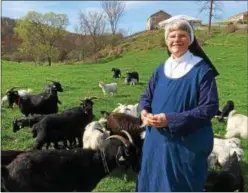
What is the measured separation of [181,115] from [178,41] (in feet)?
1.88

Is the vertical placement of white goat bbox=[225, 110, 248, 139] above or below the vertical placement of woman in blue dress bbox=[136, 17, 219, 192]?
below

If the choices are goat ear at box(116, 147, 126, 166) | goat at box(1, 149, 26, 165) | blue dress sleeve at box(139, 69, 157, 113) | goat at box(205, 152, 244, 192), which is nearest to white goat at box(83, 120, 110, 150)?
goat ear at box(116, 147, 126, 166)

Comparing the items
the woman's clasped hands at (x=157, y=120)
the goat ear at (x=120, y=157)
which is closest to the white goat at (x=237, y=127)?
the goat ear at (x=120, y=157)

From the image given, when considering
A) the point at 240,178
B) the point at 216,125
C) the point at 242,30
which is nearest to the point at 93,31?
the point at 242,30

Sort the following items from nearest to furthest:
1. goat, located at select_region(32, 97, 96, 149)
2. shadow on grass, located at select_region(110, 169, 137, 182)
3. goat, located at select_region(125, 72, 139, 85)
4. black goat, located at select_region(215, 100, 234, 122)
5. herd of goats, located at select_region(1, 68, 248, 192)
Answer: herd of goats, located at select_region(1, 68, 248, 192)
shadow on grass, located at select_region(110, 169, 137, 182)
goat, located at select_region(32, 97, 96, 149)
black goat, located at select_region(215, 100, 234, 122)
goat, located at select_region(125, 72, 139, 85)

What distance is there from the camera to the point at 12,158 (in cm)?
504

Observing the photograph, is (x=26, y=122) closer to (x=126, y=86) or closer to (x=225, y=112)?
(x=225, y=112)

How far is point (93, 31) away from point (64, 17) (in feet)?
11.0

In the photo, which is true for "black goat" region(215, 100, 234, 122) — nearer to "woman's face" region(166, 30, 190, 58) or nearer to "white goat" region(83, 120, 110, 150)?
"white goat" region(83, 120, 110, 150)

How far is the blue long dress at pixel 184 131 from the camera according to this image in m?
3.12

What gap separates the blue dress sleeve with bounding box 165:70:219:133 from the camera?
308 centimetres

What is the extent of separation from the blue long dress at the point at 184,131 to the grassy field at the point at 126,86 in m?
2.75

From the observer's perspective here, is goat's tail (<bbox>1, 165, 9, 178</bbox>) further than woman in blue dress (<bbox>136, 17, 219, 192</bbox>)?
Yes

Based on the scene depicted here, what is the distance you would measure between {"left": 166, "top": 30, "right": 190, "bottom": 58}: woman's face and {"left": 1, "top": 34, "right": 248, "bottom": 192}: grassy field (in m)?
3.12
